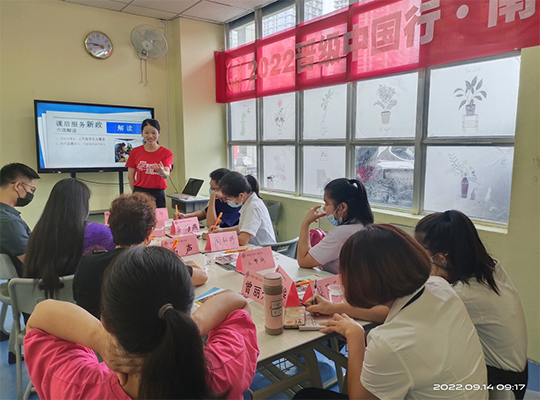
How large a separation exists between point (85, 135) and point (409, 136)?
3.41 meters

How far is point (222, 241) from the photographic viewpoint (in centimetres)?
238

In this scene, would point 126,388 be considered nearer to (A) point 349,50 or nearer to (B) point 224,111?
(A) point 349,50

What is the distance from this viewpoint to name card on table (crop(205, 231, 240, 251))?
2.34 metres

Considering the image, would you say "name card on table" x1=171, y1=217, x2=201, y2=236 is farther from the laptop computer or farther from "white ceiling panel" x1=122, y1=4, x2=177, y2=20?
"white ceiling panel" x1=122, y1=4, x2=177, y2=20

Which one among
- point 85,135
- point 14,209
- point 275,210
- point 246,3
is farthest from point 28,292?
point 246,3

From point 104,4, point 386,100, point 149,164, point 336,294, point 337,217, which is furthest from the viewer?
point 104,4

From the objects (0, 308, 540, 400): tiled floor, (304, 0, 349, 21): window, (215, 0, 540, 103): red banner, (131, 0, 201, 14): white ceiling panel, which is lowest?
(0, 308, 540, 400): tiled floor

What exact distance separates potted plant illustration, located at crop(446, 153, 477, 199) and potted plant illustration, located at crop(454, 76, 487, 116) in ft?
1.12

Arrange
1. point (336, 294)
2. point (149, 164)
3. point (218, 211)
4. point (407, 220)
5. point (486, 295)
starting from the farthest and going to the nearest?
point (149, 164), point (218, 211), point (407, 220), point (336, 294), point (486, 295)

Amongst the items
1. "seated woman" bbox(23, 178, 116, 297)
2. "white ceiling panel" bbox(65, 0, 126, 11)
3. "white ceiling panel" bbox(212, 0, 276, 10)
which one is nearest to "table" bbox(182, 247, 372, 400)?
"seated woman" bbox(23, 178, 116, 297)

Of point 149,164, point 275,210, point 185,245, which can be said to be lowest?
point 275,210

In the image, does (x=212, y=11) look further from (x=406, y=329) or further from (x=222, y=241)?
(x=406, y=329)

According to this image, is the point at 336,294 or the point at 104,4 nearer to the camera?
the point at 336,294

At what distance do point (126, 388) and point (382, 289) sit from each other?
2.15 feet
